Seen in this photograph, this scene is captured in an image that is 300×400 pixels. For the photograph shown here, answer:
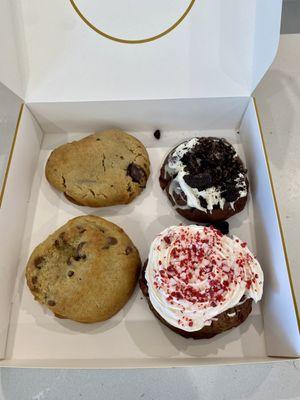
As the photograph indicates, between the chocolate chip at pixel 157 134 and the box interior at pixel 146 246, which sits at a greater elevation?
the chocolate chip at pixel 157 134

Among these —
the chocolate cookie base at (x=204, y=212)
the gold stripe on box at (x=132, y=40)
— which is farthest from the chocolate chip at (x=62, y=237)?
the gold stripe on box at (x=132, y=40)

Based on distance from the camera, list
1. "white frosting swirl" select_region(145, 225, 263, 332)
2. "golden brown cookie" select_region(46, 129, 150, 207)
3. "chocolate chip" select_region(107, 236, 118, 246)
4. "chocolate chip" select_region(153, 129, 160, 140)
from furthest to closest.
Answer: "chocolate chip" select_region(153, 129, 160, 140), "golden brown cookie" select_region(46, 129, 150, 207), "chocolate chip" select_region(107, 236, 118, 246), "white frosting swirl" select_region(145, 225, 263, 332)

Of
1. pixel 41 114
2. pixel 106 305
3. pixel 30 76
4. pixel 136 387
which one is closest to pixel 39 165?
pixel 41 114

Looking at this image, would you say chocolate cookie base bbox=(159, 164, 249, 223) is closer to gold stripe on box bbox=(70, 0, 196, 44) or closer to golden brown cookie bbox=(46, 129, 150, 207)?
golden brown cookie bbox=(46, 129, 150, 207)

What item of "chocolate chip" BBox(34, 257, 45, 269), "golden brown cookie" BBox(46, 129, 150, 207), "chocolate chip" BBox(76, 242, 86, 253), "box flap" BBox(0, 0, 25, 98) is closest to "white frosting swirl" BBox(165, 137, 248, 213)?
"golden brown cookie" BBox(46, 129, 150, 207)

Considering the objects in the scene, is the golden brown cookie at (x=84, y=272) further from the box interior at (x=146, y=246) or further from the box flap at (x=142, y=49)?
the box flap at (x=142, y=49)

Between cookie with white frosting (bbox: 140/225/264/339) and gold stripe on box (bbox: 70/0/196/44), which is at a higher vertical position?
gold stripe on box (bbox: 70/0/196/44)

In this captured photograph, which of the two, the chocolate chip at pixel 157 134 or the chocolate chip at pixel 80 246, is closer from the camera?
the chocolate chip at pixel 80 246
